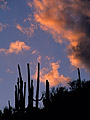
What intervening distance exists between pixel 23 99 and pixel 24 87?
4.25ft

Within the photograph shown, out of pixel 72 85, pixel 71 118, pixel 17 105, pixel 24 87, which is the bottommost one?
pixel 71 118

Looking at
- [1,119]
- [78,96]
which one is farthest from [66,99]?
[1,119]

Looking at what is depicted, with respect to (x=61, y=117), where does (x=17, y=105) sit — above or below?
above

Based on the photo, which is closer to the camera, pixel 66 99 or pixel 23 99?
pixel 23 99

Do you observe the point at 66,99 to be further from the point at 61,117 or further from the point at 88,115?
the point at 88,115

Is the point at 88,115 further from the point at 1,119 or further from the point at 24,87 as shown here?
the point at 1,119

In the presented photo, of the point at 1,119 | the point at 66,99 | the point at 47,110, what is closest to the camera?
the point at 47,110

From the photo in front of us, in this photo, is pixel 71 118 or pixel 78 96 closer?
pixel 71 118

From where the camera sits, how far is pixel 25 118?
17891mm

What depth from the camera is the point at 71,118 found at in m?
16.5

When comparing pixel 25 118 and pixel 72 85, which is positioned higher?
pixel 72 85

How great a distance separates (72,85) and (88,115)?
27212 millimetres

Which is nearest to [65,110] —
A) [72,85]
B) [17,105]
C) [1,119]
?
[17,105]

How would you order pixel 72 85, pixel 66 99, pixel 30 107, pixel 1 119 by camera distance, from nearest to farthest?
pixel 30 107, pixel 66 99, pixel 1 119, pixel 72 85
